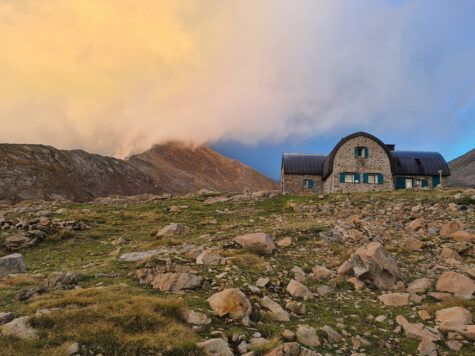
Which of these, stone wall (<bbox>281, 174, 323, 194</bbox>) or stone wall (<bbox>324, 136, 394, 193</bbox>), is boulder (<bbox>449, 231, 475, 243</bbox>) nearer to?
stone wall (<bbox>324, 136, 394, 193</bbox>)

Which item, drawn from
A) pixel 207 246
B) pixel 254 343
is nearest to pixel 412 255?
pixel 207 246

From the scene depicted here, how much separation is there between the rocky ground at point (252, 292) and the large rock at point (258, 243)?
54mm

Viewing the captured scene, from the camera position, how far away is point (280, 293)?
10852 mm

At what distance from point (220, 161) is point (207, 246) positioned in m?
175

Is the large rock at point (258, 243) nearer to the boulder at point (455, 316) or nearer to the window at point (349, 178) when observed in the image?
the boulder at point (455, 316)

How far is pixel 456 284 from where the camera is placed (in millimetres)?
11500

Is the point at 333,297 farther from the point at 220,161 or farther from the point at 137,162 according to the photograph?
the point at 220,161

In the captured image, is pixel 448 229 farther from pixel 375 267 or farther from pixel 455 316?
pixel 455 316

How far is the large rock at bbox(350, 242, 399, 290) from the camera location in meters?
12.1

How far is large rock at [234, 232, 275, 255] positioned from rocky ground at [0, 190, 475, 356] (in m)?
0.05

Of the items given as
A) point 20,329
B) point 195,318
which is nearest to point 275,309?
point 195,318

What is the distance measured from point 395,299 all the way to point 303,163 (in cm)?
4284

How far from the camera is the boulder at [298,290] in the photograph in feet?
35.4

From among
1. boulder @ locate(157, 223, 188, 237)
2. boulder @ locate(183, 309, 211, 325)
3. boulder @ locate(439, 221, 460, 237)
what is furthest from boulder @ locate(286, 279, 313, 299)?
boulder @ locate(157, 223, 188, 237)
